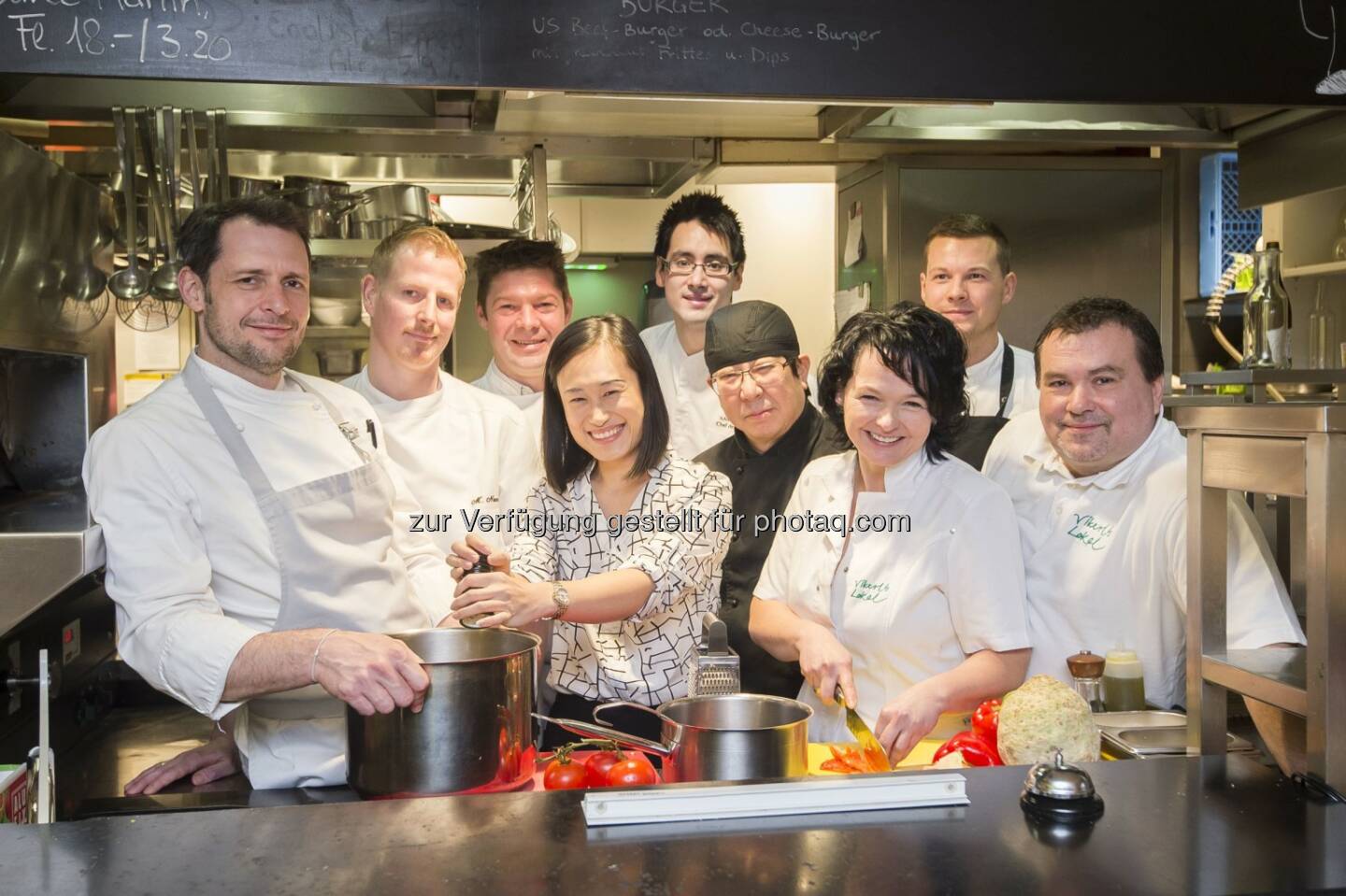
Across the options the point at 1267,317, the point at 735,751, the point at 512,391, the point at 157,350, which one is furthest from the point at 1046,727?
the point at 157,350

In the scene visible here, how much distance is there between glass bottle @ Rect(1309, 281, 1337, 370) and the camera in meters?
4.11

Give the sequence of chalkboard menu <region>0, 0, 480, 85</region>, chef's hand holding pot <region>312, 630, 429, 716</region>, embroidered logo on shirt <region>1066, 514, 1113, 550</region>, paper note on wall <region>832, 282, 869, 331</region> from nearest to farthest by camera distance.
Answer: chef's hand holding pot <region>312, 630, 429, 716</region>, chalkboard menu <region>0, 0, 480, 85</region>, embroidered logo on shirt <region>1066, 514, 1113, 550</region>, paper note on wall <region>832, 282, 869, 331</region>

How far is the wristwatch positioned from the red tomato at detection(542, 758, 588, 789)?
491 millimetres

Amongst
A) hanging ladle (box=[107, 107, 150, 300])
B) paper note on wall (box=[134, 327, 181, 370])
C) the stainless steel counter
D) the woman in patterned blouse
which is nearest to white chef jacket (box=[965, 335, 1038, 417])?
the woman in patterned blouse

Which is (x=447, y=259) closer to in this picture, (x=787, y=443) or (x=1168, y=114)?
(x=787, y=443)

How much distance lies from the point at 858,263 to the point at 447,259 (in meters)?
1.39

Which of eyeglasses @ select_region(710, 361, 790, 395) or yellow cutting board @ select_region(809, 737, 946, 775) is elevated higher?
eyeglasses @ select_region(710, 361, 790, 395)

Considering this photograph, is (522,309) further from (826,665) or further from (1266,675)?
(1266,675)

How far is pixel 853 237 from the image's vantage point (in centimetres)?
357

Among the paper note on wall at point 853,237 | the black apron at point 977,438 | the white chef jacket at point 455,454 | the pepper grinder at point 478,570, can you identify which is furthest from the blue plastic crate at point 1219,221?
the pepper grinder at point 478,570

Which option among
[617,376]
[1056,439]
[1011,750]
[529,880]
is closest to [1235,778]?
[1011,750]

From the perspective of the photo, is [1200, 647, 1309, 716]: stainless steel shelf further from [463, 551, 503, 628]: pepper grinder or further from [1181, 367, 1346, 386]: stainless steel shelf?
[1181, 367, 1346, 386]: stainless steel shelf

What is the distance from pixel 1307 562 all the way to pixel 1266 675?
0.57 feet

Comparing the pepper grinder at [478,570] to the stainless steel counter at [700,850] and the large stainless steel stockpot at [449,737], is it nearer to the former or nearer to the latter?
the large stainless steel stockpot at [449,737]
